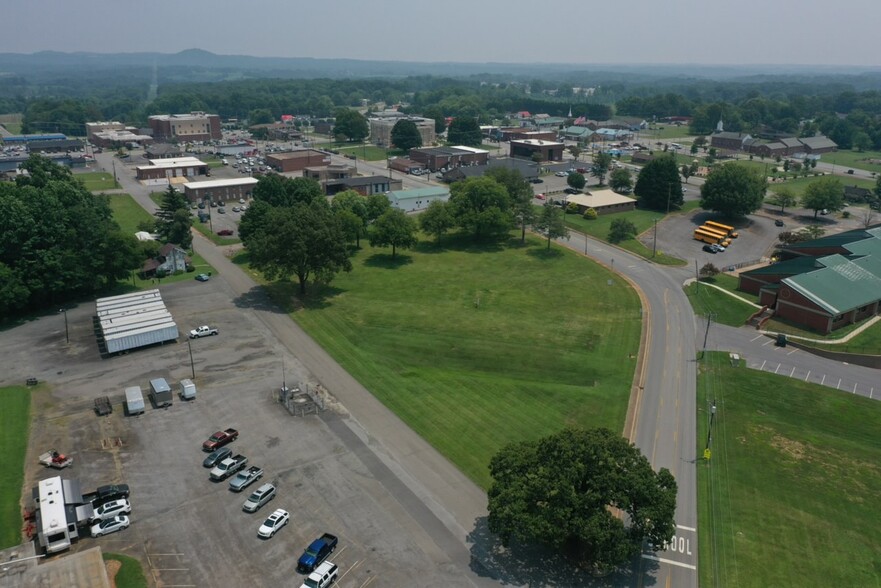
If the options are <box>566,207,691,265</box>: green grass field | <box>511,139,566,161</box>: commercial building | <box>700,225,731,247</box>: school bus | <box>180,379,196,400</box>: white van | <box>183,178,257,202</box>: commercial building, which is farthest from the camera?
<box>511,139,566,161</box>: commercial building

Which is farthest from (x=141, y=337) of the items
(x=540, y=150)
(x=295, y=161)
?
(x=540, y=150)

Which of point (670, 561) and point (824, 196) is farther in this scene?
point (824, 196)

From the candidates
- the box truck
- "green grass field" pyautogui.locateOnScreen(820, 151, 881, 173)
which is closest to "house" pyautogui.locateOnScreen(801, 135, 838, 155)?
"green grass field" pyautogui.locateOnScreen(820, 151, 881, 173)

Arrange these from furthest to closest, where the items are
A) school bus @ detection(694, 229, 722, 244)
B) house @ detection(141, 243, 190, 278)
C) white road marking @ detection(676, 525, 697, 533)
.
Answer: school bus @ detection(694, 229, 722, 244), house @ detection(141, 243, 190, 278), white road marking @ detection(676, 525, 697, 533)

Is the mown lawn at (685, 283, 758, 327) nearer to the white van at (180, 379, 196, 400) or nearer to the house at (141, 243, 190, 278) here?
the white van at (180, 379, 196, 400)

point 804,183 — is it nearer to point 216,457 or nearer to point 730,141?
point 730,141

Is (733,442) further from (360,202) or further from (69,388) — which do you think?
(360,202)

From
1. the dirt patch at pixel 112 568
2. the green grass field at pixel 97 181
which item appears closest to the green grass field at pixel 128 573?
the dirt patch at pixel 112 568

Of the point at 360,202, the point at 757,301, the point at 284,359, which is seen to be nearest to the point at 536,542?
the point at 284,359
